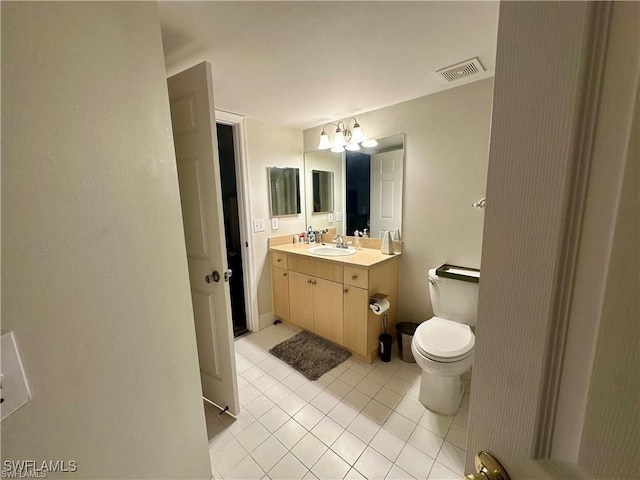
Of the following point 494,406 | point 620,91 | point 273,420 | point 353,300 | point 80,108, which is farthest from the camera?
point 353,300

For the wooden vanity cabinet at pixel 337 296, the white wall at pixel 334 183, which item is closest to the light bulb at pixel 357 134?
the white wall at pixel 334 183

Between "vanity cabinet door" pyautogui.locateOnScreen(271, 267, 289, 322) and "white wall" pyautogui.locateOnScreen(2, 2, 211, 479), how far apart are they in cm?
166

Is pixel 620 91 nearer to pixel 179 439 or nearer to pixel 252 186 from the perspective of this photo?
pixel 179 439

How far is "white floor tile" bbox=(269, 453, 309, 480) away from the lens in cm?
126

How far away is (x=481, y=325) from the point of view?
423 mm

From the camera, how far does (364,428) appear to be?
4.95 feet

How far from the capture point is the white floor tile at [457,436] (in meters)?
1.41

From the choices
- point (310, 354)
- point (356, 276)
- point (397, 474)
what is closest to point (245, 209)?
Result: point (356, 276)

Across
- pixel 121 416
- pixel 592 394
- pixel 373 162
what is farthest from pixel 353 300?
pixel 592 394

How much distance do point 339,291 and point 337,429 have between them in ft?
3.08

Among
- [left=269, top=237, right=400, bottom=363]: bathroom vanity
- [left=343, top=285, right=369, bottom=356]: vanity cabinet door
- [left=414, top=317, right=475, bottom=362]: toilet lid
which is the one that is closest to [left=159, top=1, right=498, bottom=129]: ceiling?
[left=269, top=237, right=400, bottom=363]: bathroom vanity

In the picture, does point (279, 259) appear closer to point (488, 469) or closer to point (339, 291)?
point (339, 291)

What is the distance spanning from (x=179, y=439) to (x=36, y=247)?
81 cm

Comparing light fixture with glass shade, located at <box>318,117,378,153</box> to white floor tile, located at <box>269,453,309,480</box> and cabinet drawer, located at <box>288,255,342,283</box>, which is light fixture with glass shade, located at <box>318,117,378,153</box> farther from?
white floor tile, located at <box>269,453,309,480</box>
